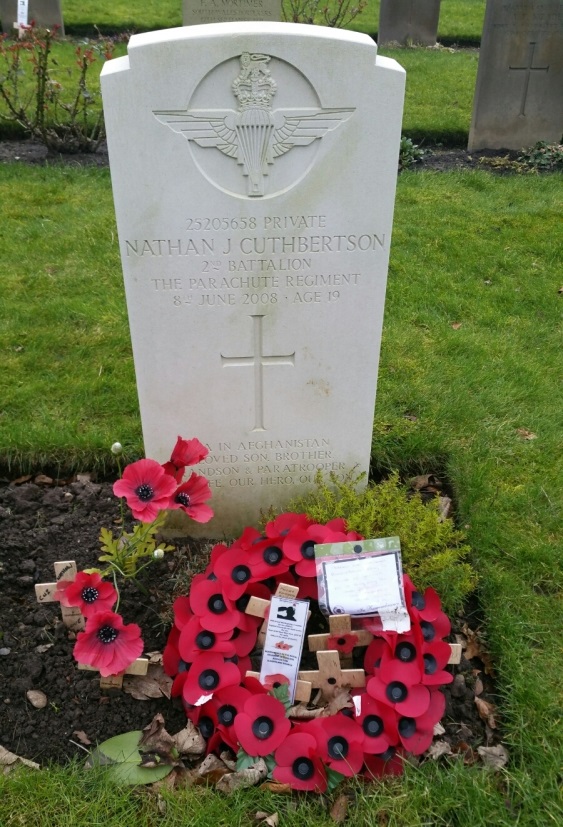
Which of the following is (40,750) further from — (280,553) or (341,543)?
(341,543)

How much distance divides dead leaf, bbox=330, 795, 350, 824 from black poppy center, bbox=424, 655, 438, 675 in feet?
1.47

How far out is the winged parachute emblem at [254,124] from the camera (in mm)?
2199

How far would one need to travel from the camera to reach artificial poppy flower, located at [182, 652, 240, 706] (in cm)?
224

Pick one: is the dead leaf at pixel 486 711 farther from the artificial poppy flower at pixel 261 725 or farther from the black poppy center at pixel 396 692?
the artificial poppy flower at pixel 261 725

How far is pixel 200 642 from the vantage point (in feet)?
7.71

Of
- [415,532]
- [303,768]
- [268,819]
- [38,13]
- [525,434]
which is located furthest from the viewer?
[38,13]

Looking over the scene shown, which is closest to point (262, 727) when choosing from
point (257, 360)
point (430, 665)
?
point (430, 665)

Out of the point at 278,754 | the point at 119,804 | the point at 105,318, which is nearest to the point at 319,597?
the point at 278,754

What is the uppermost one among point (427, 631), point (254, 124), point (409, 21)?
point (254, 124)

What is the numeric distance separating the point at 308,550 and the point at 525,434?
5.32 ft

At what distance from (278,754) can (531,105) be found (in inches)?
280

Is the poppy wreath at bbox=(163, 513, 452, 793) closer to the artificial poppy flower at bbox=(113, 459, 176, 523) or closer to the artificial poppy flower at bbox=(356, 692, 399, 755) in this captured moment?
the artificial poppy flower at bbox=(356, 692, 399, 755)

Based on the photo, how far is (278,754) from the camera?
2098 mm

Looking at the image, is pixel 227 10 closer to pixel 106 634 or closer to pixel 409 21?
pixel 409 21
